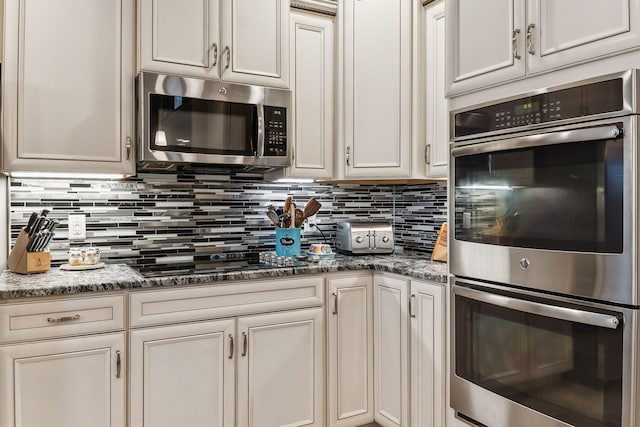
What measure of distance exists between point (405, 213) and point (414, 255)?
367mm

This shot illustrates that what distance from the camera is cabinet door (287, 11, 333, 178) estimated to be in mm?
2572

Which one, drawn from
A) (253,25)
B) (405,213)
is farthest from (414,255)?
(253,25)

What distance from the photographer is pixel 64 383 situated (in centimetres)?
177

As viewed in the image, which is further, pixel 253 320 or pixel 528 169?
pixel 253 320

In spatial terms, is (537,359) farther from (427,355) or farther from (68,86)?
(68,86)

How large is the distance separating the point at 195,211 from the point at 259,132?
593mm

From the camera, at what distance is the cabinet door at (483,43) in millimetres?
1637

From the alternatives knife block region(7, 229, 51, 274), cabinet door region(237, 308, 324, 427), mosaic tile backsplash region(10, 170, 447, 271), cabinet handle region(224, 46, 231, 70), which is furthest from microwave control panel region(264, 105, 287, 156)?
knife block region(7, 229, 51, 274)

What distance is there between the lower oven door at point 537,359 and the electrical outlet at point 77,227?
5.69 ft

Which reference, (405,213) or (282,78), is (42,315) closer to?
(282,78)

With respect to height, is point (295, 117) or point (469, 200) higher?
point (295, 117)

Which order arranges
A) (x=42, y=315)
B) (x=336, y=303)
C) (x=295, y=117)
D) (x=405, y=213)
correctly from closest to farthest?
1. (x=42, y=315)
2. (x=336, y=303)
3. (x=295, y=117)
4. (x=405, y=213)

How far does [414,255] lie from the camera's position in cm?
282

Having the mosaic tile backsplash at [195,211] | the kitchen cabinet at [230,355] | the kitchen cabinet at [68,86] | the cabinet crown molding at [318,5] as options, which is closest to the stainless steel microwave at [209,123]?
the kitchen cabinet at [68,86]
